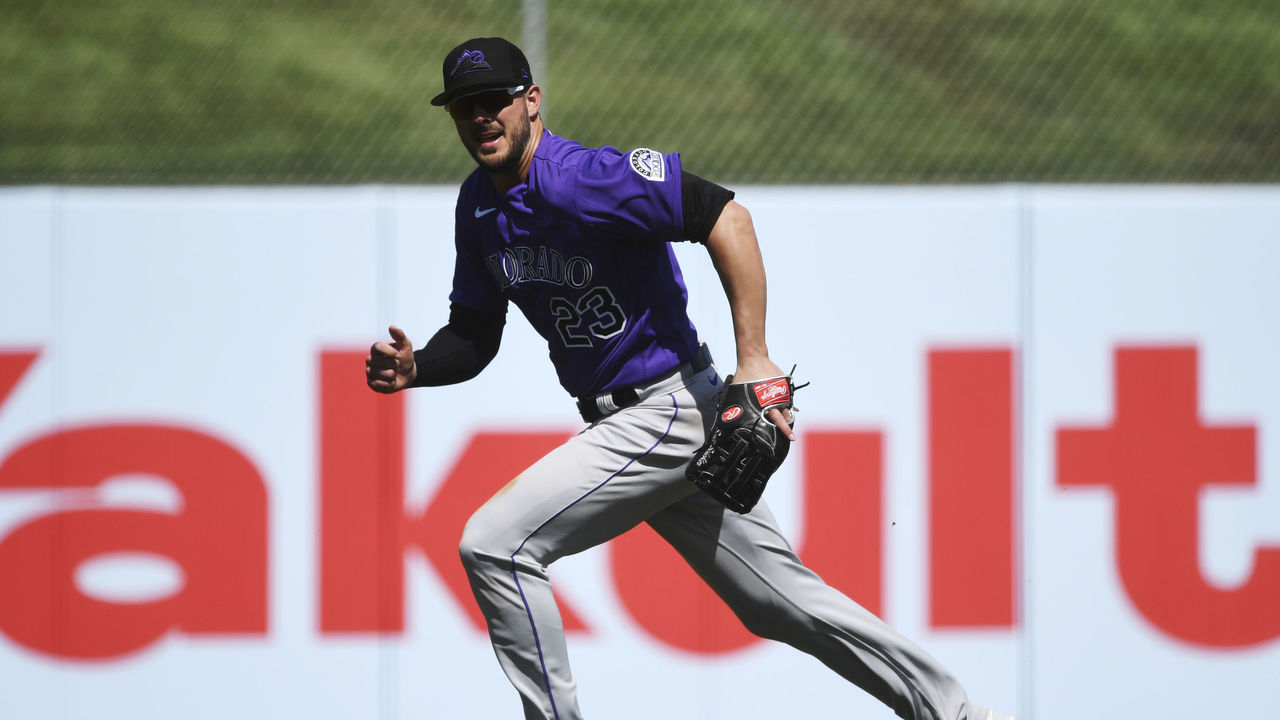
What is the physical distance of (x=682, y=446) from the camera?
2846mm

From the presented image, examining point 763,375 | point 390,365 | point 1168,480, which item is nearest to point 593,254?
point 763,375

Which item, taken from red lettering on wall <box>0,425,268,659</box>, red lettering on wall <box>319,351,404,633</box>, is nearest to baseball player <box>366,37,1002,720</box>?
red lettering on wall <box>319,351,404,633</box>

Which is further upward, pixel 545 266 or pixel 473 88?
pixel 473 88

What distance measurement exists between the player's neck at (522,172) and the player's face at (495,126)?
0.07ft

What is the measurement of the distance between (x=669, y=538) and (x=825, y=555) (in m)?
1.45

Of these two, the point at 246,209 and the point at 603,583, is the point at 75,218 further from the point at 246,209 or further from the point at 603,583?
the point at 603,583

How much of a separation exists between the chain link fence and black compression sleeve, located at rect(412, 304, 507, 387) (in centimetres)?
294

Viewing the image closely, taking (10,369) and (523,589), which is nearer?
(523,589)

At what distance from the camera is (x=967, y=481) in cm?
427

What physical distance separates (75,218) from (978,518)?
330 centimetres

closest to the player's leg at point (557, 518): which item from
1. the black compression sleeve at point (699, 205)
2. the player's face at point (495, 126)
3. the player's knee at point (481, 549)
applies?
the player's knee at point (481, 549)

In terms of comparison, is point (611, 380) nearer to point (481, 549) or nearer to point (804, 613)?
point (481, 549)

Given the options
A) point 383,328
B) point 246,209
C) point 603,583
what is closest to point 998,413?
point 603,583

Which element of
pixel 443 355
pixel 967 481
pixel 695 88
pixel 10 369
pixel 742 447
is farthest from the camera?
pixel 695 88
